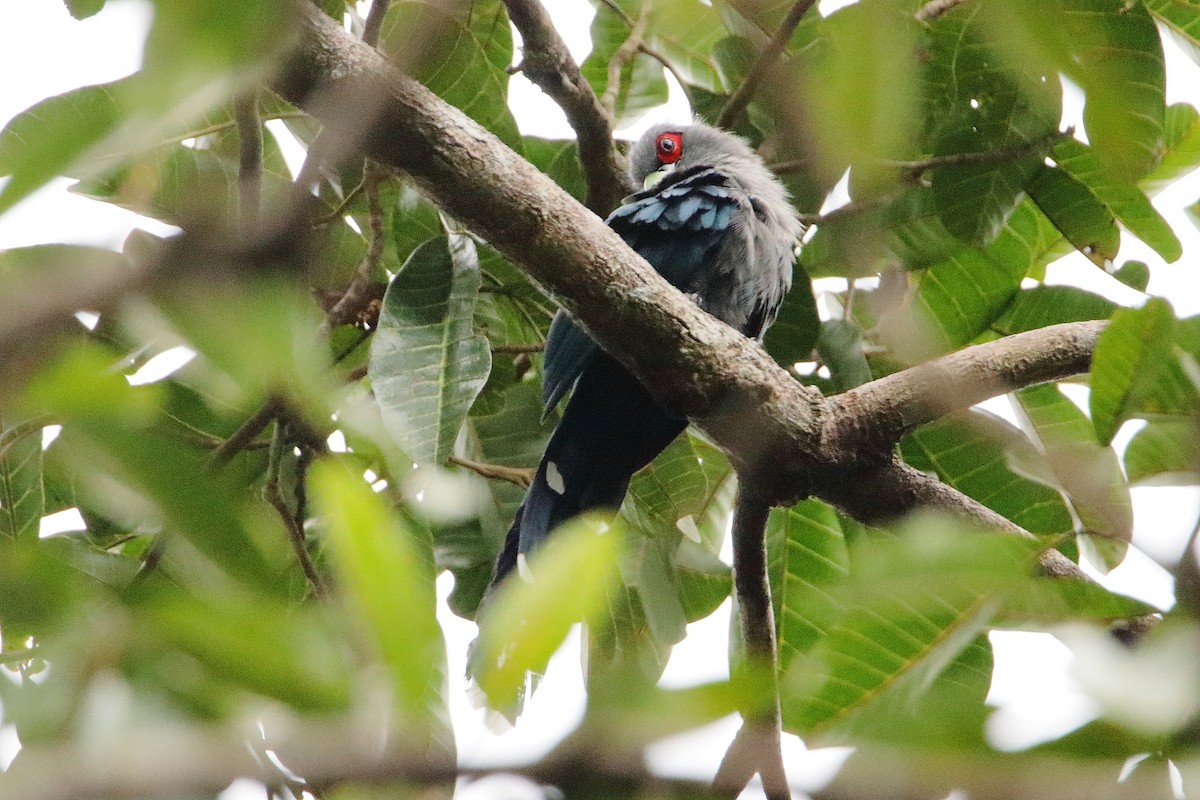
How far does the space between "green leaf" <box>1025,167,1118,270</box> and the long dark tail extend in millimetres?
1182

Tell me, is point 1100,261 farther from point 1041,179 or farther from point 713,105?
point 713,105

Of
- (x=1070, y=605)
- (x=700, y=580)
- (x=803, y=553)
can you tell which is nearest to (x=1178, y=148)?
(x=803, y=553)

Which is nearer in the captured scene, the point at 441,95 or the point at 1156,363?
the point at 1156,363

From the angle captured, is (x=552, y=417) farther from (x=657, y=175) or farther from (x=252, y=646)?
(x=252, y=646)

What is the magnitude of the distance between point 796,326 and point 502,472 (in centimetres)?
93

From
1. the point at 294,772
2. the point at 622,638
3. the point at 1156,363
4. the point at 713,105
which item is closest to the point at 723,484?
the point at 622,638

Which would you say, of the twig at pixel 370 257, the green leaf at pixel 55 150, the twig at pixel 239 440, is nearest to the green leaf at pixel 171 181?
the twig at pixel 370 257

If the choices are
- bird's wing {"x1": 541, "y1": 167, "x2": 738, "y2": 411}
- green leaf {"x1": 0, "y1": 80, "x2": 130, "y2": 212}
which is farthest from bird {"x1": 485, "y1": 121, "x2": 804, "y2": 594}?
green leaf {"x1": 0, "y1": 80, "x2": 130, "y2": 212}

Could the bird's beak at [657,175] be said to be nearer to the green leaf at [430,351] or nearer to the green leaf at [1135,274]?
the green leaf at [430,351]

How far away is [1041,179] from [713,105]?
99 centimetres

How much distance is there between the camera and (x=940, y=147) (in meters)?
3.20

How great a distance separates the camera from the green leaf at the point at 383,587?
27.3 inches

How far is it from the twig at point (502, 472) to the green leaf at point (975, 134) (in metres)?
1.36

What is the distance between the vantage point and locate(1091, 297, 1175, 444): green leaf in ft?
4.37
